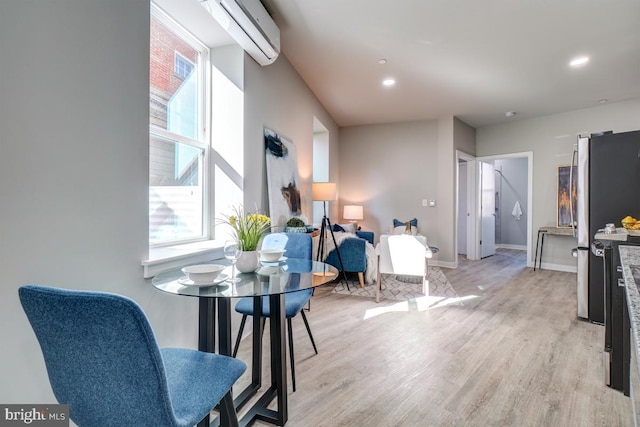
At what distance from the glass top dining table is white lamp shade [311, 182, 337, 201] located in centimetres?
282

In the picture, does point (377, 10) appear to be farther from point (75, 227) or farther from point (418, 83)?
point (75, 227)

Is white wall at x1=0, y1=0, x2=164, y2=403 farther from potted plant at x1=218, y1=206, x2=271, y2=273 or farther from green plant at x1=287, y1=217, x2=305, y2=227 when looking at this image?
green plant at x1=287, y1=217, x2=305, y2=227

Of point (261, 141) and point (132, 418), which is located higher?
point (261, 141)

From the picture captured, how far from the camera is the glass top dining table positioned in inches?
52.4

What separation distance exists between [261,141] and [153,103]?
1089 millimetres

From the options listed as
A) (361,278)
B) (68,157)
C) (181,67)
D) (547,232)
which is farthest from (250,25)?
(547,232)

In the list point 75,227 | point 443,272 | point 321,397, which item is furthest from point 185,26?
point 443,272

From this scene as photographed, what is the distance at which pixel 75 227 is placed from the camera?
1.33 meters

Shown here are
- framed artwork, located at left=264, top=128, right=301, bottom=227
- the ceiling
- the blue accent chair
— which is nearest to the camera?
the ceiling

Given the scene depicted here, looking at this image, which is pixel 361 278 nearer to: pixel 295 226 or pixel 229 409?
pixel 295 226

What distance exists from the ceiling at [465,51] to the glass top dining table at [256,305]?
2.36m

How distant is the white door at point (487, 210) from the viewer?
638 cm

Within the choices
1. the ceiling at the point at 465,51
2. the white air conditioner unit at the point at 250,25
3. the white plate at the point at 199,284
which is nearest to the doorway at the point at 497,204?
the ceiling at the point at 465,51

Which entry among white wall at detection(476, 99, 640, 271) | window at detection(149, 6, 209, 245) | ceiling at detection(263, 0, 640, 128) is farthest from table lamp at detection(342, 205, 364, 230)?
window at detection(149, 6, 209, 245)
